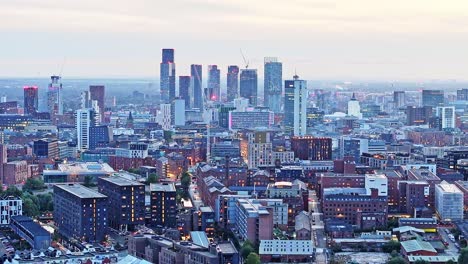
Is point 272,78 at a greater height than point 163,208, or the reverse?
point 272,78

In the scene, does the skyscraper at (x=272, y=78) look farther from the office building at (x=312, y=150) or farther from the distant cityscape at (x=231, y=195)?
the office building at (x=312, y=150)

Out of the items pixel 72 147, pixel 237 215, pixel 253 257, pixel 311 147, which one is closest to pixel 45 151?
pixel 72 147

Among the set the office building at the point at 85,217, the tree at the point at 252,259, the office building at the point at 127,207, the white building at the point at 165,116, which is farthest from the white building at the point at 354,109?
the tree at the point at 252,259

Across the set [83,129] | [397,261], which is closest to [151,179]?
[397,261]

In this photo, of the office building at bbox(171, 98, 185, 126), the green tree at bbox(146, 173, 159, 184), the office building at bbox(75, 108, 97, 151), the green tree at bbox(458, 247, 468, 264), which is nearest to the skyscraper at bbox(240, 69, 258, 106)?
the office building at bbox(171, 98, 185, 126)

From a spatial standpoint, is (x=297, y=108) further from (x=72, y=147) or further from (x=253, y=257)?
(x=253, y=257)

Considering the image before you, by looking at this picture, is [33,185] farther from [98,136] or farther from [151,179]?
[98,136]
